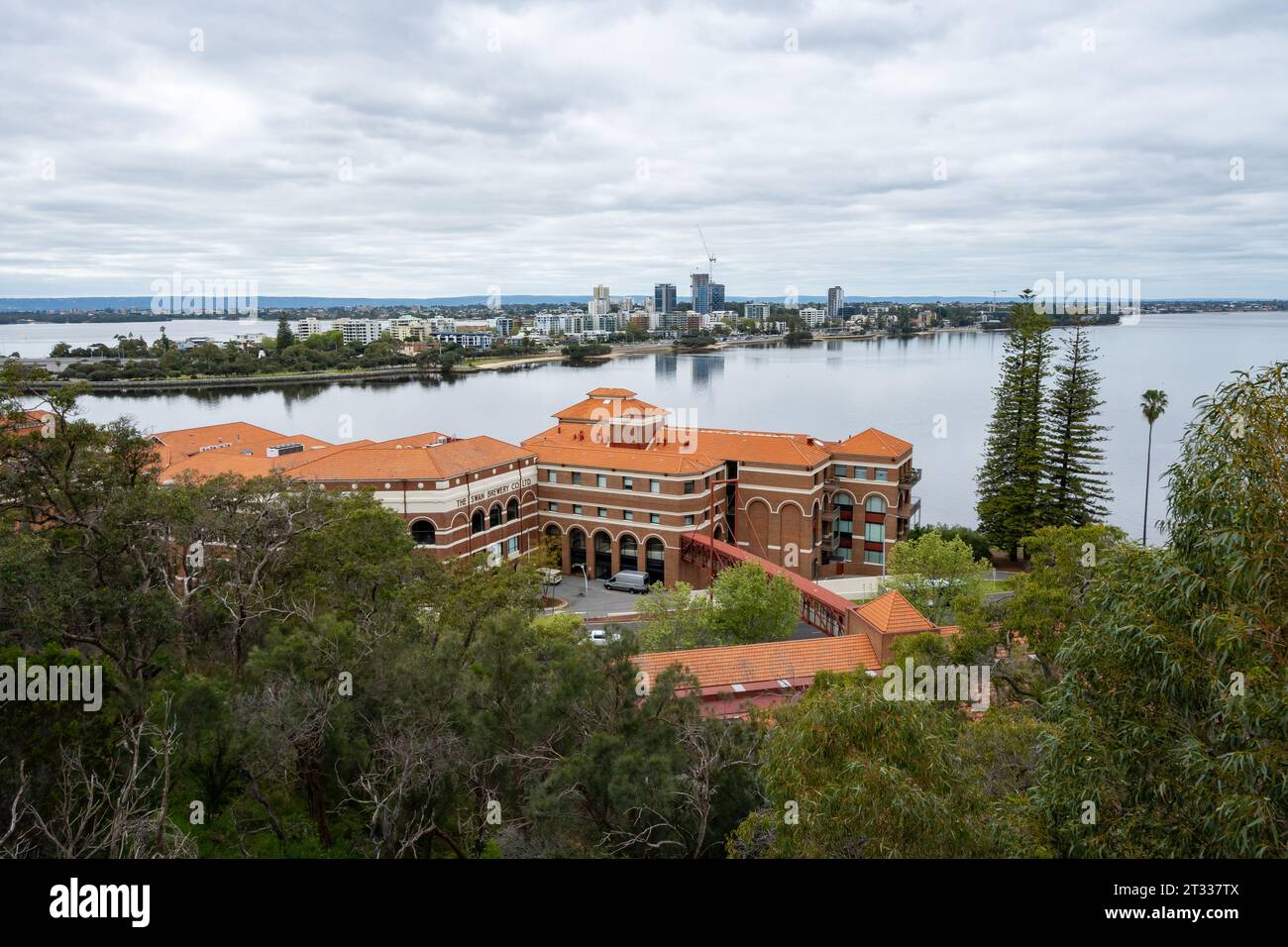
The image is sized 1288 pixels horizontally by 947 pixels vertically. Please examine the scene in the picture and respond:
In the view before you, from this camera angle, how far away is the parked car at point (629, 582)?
40.7 meters

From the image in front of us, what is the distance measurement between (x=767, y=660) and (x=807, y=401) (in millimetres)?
84174

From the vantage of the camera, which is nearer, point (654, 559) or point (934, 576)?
point (934, 576)

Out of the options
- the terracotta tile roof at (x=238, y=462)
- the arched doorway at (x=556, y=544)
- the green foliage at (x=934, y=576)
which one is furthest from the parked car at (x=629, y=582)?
the terracotta tile roof at (x=238, y=462)

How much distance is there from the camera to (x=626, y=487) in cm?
4156

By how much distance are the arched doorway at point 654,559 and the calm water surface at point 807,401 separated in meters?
22.3

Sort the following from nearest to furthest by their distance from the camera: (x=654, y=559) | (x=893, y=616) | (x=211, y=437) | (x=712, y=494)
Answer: (x=893, y=616), (x=654, y=559), (x=712, y=494), (x=211, y=437)

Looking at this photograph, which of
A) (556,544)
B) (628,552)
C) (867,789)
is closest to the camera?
(867,789)

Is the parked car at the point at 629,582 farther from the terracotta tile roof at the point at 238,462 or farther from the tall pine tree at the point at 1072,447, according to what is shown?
the tall pine tree at the point at 1072,447

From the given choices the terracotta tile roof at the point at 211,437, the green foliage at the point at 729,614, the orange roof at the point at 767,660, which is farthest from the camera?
the terracotta tile roof at the point at 211,437

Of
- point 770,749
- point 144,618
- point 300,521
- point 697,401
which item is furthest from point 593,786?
point 697,401

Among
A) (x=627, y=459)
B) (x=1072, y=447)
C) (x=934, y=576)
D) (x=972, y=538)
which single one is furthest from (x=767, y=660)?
(x=1072, y=447)

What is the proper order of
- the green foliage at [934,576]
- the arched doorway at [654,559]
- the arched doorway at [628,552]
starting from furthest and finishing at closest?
the arched doorway at [628,552] → the arched doorway at [654,559] → the green foliage at [934,576]

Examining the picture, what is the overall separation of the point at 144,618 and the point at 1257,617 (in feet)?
58.7

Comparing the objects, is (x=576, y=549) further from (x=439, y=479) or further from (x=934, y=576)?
(x=934, y=576)
